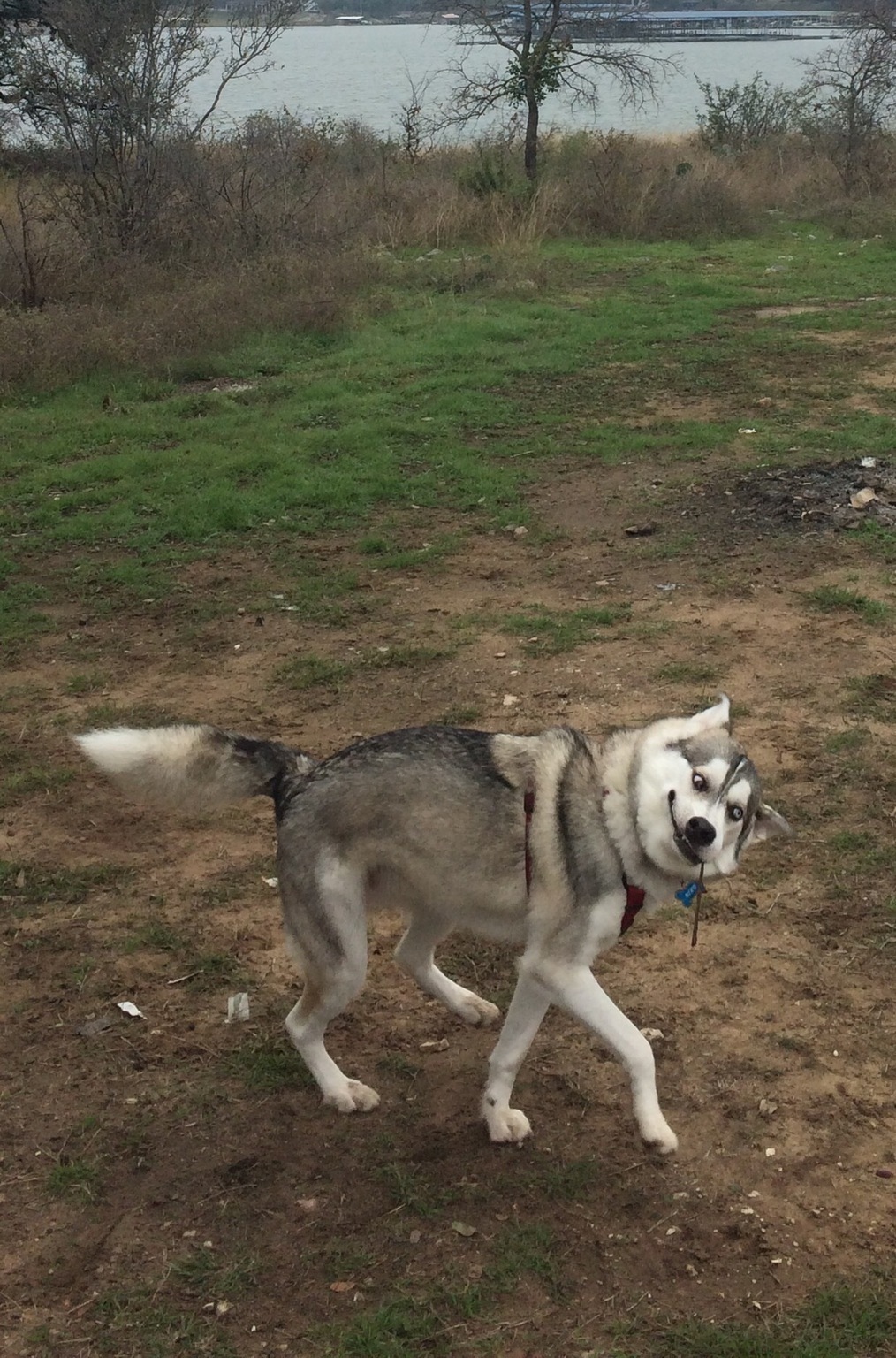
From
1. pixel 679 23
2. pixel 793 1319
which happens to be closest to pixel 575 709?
pixel 793 1319

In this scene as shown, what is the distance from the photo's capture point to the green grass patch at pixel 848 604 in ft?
23.3

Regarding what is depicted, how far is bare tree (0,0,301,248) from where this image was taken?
14562 mm

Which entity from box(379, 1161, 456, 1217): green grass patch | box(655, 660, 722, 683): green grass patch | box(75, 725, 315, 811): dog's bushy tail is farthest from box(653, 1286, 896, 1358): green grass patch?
box(655, 660, 722, 683): green grass patch

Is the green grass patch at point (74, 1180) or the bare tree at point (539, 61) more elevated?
the bare tree at point (539, 61)

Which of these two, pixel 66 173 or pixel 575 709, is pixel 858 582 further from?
pixel 66 173

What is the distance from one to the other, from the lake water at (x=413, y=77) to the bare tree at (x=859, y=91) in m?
1.57

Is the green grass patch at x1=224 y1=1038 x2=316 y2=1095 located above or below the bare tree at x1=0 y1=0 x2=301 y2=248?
below

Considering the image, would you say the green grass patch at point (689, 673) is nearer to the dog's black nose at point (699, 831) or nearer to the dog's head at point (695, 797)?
the dog's head at point (695, 797)

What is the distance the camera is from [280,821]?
12.3 ft

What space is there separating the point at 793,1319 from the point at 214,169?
1623cm

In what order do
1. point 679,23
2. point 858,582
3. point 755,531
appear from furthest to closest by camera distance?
point 679,23 → point 755,531 → point 858,582

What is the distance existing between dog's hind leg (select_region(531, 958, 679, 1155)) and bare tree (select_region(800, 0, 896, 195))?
23.0 m

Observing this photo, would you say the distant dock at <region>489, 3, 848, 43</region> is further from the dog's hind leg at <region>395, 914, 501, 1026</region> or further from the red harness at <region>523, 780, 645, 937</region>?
the red harness at <region>523, 780, 645, 937</region>

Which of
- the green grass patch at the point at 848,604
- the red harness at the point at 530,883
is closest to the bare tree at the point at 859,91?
the green grass patch at the point at 848,604
